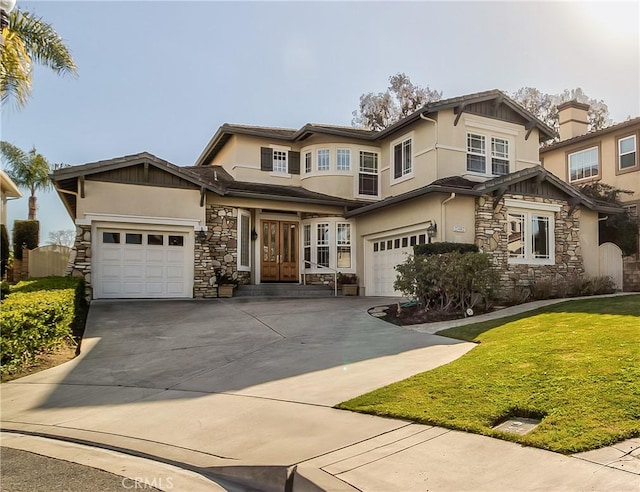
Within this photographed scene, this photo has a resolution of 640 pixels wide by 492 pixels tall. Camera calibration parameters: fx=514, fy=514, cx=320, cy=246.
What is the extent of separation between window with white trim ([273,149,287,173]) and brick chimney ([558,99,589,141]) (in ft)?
43.0

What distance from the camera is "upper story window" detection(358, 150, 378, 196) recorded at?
21.0 m

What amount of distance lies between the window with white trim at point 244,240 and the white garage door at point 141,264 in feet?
6.77

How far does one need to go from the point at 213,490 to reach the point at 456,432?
2.29 metres

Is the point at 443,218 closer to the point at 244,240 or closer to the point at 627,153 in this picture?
the point at 244,240

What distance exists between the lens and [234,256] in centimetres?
1848

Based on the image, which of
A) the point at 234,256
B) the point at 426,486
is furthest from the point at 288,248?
the point at 426,486

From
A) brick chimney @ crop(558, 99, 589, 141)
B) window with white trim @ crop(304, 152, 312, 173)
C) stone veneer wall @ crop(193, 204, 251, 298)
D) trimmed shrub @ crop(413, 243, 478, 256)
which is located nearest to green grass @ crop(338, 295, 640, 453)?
trimmed shrub @ crop(413, 243, 478, 256)

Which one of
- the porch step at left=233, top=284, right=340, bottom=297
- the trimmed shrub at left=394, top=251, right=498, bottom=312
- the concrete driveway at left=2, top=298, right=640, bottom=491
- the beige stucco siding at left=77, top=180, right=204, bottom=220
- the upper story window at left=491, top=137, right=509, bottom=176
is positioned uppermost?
the upper story window at left=491, top=137, right=509, bottom=176

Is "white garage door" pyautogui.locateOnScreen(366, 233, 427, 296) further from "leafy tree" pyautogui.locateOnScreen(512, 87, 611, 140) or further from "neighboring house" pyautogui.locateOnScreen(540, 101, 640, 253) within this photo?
"leafy tree" pyautogui.locateOnScreen(512, 87, 611, 140)

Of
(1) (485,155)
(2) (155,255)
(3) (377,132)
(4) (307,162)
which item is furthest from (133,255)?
(1) (485,155)

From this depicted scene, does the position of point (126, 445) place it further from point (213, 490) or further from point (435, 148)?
point (435, 148)

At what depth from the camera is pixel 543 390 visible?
5641mm

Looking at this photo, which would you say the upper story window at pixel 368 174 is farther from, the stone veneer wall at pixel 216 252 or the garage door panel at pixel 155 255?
the garage door panel at pixel 155 255

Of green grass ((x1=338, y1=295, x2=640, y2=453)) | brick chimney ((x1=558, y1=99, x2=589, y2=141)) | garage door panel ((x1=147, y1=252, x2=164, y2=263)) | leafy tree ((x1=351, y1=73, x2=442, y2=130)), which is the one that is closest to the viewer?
green grass ((x1=338, y1=295, x2=640, y2=453))
